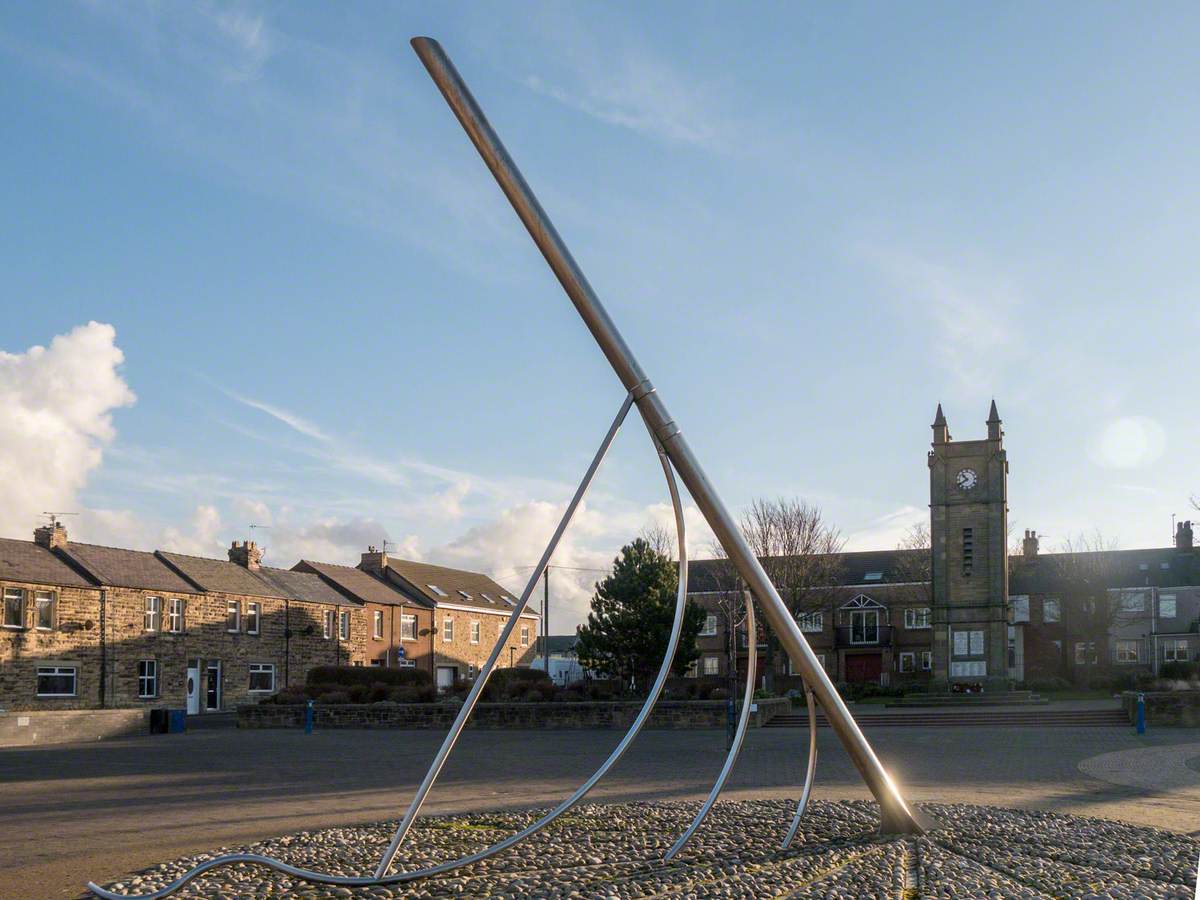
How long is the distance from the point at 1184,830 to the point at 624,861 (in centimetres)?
604

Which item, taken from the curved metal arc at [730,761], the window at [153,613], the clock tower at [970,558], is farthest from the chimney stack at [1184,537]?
the curved metal arc at [730,761]

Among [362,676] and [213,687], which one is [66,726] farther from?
[213,687]

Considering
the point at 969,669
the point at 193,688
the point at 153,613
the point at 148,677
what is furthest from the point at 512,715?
the point at 969,669

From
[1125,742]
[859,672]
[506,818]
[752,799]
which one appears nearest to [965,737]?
[1125,742]

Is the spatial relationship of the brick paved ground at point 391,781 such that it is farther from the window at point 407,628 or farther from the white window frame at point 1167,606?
the white window frame at point 1167,606

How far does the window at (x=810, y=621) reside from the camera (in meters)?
53.4

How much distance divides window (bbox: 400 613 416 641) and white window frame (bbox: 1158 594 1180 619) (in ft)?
132

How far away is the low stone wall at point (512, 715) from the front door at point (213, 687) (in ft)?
39.8

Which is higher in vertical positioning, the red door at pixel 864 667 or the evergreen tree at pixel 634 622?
the evergreen tree at pixel 634 622

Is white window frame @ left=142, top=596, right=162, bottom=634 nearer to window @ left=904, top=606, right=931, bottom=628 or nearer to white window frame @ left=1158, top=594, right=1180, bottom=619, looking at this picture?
window @ left=904, top=606, right=931, bottom=628

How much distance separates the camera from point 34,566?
39.5 meters

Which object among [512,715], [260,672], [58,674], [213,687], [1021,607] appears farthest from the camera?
[1021,607]

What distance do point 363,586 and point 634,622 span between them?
18.4 meters

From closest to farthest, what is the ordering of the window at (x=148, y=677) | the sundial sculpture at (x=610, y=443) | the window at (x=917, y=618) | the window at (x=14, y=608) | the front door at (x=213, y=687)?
the sundial sculpture at (x=610, y=443), the window at (x=14, y=608), the window at (x=148, y=677), the front door at (x=213, y=687), the window at (x=917, y=618)
